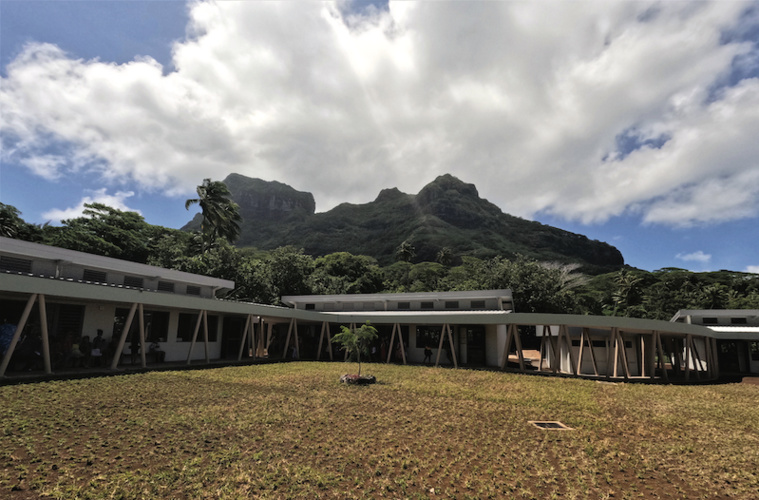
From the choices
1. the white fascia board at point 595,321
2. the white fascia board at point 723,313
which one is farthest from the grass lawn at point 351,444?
the white fascia board at point 723,313

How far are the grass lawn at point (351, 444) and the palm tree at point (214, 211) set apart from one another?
28654mm

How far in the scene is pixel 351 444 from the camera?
7.16 metres

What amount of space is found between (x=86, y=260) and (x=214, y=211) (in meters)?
22.5

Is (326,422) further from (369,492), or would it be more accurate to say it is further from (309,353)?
(309,353)

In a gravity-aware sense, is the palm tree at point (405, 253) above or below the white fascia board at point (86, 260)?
above

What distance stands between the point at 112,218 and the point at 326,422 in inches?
1593

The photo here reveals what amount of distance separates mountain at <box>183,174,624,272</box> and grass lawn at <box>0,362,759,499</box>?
68.9m

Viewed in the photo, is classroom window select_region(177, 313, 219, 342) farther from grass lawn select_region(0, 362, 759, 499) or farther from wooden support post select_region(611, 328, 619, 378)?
wooden support post select_region(611, 328, 619, 378)

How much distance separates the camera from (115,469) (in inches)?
216

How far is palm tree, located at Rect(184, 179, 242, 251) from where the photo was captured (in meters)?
38.7

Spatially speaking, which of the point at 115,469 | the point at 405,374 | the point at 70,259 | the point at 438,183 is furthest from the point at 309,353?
the point at 438,183

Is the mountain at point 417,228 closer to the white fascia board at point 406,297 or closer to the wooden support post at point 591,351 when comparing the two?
the white fascia board at point 406,297

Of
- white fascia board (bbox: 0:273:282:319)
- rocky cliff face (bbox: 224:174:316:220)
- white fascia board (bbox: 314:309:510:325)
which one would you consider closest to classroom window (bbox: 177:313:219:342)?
white fascia board (bbox: 0:273:282:319)

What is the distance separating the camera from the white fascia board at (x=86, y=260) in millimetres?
14906
